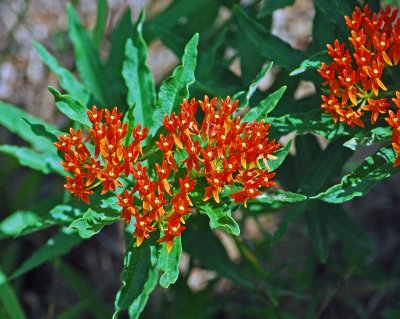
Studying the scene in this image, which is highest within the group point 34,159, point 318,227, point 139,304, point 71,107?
point 71,107

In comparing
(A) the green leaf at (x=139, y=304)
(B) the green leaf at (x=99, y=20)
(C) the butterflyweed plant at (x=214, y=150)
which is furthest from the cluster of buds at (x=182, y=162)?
(B) the green leaf at (x=99, y=20)

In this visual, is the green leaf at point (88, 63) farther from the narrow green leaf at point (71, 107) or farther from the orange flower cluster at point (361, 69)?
the orange flower cluster at point (361, 69)

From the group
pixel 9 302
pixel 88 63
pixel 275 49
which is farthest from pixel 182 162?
pixel 9 302

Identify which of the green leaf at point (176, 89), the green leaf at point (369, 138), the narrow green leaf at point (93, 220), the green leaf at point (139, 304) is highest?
the green leaf at point (176, 89)

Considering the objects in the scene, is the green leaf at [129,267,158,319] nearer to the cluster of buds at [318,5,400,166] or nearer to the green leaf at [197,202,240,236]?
the green leaf at [197,202,240,236]

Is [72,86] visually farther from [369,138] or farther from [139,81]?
[369,138]

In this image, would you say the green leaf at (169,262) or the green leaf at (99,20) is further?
the green leaf at (99,20)
